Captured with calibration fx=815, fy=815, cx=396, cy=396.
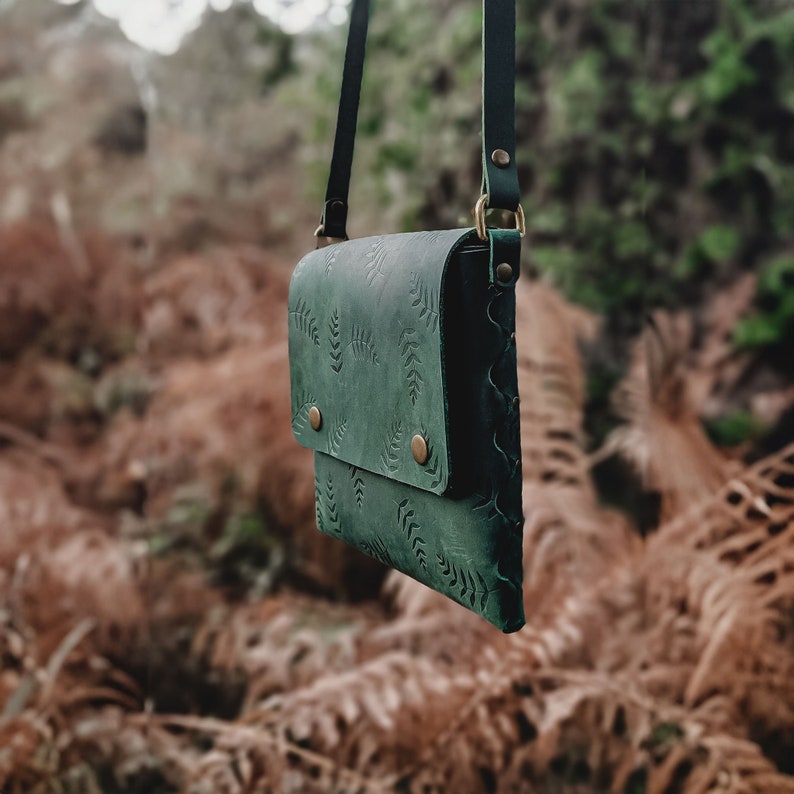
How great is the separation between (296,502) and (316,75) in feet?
3.16

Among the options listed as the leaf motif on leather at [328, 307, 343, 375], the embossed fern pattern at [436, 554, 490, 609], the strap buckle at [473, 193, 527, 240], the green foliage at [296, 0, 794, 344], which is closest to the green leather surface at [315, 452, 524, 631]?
the embossed fern pattern at [436, 554, 490, 609]

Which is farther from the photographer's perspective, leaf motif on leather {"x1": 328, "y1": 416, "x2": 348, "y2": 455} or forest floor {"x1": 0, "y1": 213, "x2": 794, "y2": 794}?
forest floor {"x1": 0, "y1": 213, "x2": 794, "y2": 794}

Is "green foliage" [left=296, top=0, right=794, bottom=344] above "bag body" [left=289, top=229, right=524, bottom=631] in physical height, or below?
above

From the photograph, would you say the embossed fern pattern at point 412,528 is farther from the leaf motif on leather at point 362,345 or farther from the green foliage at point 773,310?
the green foliage at point 773,310

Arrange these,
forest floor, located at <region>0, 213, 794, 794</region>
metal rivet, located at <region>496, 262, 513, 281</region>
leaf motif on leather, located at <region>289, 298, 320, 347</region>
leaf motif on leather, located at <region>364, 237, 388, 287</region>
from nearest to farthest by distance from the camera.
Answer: metal rivet, located at <region>496, 262, 513, 281</region> → leaf motif on leather, located at <region>364, 237, 388, 287</region> → leaf motif on leather, located at <region>289, 298, 320, 347</region> → forest floor, located at <region>0, 213, 794, 794</region>

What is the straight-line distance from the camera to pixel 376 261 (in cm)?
76

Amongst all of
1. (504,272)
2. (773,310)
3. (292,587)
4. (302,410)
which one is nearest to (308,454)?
(292,587)

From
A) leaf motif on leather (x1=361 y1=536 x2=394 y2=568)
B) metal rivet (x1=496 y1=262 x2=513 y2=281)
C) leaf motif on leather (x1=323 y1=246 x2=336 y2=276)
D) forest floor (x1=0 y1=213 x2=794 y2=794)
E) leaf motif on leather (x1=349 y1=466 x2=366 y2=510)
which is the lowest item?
forest floor (x1=0 y1=213 x2=794 y2=794)

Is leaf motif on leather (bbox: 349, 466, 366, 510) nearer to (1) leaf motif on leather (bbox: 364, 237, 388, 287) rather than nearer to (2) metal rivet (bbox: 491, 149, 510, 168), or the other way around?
(1) leaf motif on leather (bbox: 364, 237, 388, 287)

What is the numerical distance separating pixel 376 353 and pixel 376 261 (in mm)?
87

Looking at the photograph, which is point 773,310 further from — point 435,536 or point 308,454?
point 435,536

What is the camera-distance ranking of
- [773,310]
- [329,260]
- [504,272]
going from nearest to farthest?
[504,272]
[329,260]
[773,310]

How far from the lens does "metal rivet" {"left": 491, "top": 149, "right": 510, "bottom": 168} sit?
2.19 feet

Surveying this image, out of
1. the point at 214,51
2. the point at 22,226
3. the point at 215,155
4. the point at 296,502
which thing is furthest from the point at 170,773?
the point at 214,51
